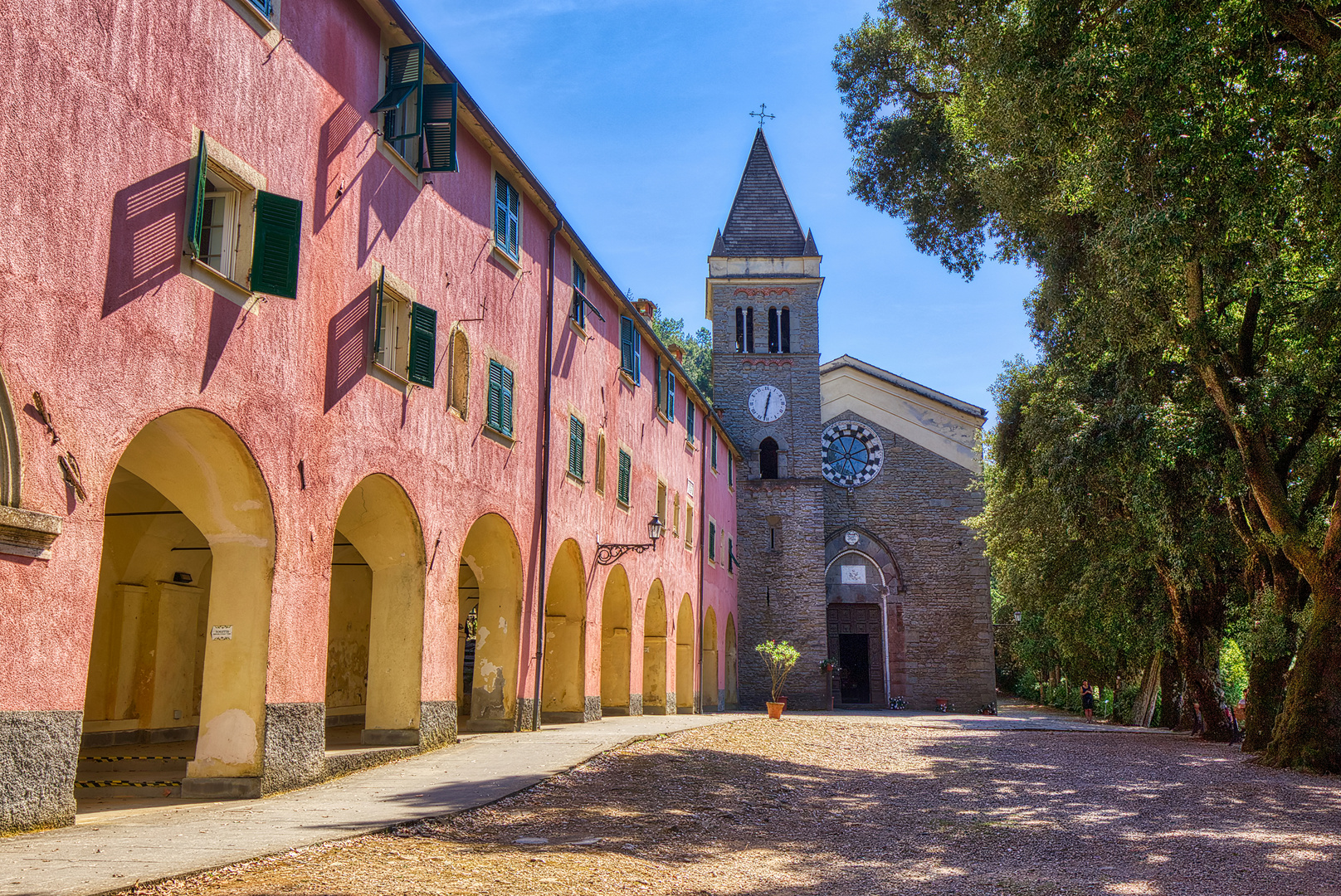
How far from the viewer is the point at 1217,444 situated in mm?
16219

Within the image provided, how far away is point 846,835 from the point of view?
30.1ft

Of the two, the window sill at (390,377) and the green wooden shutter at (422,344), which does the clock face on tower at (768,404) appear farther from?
the window sill at (390,377)

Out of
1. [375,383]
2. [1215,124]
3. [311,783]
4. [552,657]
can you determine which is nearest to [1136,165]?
[1215,124]

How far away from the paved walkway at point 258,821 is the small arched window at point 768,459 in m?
26.8

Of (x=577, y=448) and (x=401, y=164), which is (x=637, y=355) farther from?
(x=401, y=164)

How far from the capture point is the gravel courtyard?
6.76 m

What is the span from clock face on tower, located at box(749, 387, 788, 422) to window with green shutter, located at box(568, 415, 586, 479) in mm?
21405

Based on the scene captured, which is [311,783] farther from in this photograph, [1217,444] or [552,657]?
[1217,444]

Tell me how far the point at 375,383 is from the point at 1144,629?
17992mm

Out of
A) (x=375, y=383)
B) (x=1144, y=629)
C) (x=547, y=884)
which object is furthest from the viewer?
(x=1144, y=629)

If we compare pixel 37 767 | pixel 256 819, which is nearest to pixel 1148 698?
pixel 256 819

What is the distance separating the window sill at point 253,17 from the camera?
9.40m

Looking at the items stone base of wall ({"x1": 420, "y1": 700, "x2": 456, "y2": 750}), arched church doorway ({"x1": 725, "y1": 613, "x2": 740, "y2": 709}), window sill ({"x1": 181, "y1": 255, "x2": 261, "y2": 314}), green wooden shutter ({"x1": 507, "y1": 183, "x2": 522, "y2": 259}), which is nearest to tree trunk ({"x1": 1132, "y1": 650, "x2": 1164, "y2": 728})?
arched church doorway ({"x1": 725, "y1": 613, "x2": 740, "y2": 709})

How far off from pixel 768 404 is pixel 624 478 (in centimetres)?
1901
